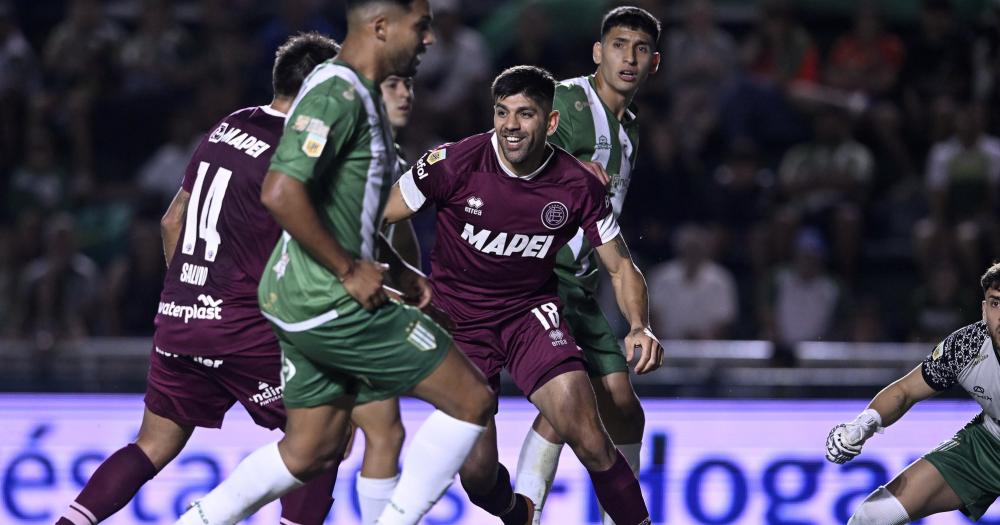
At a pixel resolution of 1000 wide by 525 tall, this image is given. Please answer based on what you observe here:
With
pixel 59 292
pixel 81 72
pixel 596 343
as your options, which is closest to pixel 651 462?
pixel 596 343

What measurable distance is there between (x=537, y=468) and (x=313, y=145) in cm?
233

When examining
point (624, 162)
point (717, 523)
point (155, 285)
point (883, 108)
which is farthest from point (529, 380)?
point (883, 108)

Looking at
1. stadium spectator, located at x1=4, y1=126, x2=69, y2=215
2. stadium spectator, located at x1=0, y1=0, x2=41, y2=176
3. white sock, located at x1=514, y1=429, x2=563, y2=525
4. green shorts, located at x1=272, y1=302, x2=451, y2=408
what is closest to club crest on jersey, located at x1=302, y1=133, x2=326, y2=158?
green shorts, located at x1=272, y1=302, x2=451, y2=408

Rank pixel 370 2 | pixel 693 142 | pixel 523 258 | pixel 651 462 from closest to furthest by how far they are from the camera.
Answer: pixel 370 2 → pixel 523 258 → pixel 651 462 → pixel 693 142

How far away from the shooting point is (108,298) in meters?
9.33

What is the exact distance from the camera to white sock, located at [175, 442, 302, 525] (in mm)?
4570

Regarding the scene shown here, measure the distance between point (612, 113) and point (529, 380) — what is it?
1.25 m

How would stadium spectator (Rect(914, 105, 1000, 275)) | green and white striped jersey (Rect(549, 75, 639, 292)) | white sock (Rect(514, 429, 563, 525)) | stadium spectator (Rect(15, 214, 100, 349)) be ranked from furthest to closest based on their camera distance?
stadium spectator (Rect(914, 105, 1000, 275)) → stadium spectator (Rect(15, 214, 100, 349)) → white sock (Rect(514, 429, 563, 525)) → green and white striped jersey (Rect(549, 75, 639, 292))

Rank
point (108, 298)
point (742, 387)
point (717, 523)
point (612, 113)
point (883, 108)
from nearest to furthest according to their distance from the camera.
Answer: point (612, 113) < point (717, 523) < point (742, 387) < point (108, 298) < point (883, 108)

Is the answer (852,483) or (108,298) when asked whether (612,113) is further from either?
(108,298)

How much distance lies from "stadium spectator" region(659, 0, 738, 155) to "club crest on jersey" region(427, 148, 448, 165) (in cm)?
513

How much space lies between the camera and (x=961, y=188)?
10031mm

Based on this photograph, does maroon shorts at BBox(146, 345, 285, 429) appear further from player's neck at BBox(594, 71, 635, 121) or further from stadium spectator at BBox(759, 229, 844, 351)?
stadium spectator at BBox(759, 229, 844, 351)

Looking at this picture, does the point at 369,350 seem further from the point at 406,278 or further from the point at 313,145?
the point at 313,145
